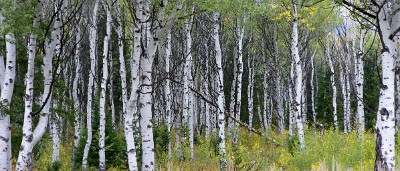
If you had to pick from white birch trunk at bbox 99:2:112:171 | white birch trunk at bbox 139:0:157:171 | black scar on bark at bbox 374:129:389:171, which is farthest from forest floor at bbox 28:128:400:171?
white birch trunk at bbox 139:0:157:171

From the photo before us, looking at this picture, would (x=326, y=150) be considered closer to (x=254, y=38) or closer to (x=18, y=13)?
(x=18, y=13)

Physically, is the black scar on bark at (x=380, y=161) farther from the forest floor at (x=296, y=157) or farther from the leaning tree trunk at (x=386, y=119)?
the forest floor at (x=296, y=157)

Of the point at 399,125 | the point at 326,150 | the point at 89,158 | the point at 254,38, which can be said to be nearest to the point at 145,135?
the point at 326,150

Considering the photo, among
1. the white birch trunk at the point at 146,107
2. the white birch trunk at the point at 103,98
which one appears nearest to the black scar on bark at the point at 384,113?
the white birch trunk at the point at 146,107

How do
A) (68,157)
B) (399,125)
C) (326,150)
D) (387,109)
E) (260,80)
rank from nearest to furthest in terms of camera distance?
(387,109)
(326,150)
(399,125)
(68,157)
(260,80)

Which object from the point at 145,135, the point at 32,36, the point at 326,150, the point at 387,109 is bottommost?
the point at 326,150

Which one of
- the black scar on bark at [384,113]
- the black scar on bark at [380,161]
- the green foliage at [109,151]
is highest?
the black scar on bark at [384,113]

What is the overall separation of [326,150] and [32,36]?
780 cm

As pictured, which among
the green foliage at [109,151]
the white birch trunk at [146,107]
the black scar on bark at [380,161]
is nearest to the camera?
the black scar on bark at [380,161]

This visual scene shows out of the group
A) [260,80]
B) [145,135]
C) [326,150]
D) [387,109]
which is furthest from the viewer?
[260,80]

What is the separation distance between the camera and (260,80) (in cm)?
3522

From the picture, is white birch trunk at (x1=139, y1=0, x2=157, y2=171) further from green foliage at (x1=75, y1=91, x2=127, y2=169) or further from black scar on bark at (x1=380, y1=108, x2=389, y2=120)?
green foliage at (x1=75, y1=91, x2=127, y2=169)

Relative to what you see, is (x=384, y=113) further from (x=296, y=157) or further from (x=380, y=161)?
(x=296, y=157)

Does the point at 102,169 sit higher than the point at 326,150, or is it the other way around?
the point at 326,150
